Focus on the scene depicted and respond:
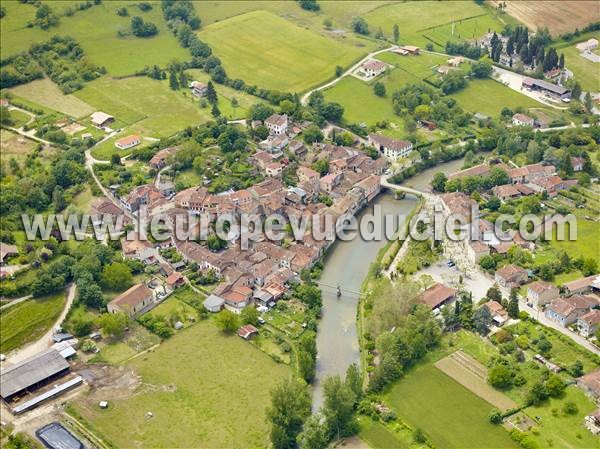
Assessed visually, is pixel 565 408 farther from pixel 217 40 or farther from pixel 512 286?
pixel 217 40

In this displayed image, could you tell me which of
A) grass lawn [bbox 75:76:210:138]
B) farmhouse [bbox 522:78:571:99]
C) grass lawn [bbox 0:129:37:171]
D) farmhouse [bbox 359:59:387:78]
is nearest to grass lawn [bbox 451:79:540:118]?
farmhouse [bbox 522:78:571:99]

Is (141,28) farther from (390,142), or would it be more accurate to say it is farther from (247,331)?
(247,331)

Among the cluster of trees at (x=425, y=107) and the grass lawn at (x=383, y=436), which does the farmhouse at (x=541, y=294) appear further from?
the cluster of trees at (x=425, y=107)

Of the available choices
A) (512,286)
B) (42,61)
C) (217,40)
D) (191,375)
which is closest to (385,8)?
(217,40)

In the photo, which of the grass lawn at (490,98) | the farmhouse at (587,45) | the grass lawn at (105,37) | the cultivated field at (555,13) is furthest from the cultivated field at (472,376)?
the cultivated field at (555,13)

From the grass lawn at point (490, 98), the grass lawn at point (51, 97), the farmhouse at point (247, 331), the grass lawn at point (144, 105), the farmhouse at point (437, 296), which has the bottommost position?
the grass lawn at point (51, 97)

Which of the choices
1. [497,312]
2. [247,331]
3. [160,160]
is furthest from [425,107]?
[247,331]

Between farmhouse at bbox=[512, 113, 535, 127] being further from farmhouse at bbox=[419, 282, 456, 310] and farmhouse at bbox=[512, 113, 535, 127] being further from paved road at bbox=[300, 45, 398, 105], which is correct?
farmhouse at bbox=[419, 282, 456, 310]
